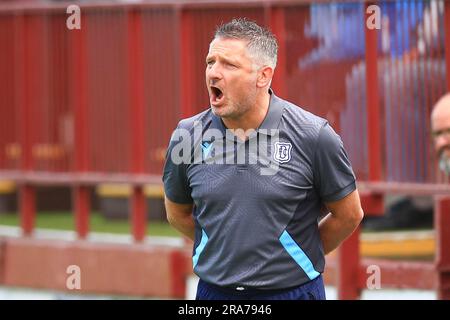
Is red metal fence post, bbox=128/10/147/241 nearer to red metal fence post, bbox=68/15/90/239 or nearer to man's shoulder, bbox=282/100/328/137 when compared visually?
red metal fence post, bbox=68/15/90/239

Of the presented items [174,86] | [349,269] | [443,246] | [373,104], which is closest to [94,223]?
[174,86]

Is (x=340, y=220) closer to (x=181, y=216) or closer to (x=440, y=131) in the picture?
(x=181, y=216)

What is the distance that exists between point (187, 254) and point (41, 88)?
1.99 meters

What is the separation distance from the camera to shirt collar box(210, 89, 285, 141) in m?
5.16

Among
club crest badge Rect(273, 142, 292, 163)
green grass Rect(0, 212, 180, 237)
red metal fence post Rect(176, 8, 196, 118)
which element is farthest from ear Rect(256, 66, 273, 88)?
green grass Rect(0, 212, 180, 237)

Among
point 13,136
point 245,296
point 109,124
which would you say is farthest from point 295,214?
point 13,136

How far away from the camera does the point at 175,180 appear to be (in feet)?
17.8

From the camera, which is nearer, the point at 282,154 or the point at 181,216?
the point at 282,154

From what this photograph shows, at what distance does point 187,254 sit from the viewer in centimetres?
962

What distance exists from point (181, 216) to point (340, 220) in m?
0.73

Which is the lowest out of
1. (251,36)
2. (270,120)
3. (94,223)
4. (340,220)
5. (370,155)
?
(94,223)

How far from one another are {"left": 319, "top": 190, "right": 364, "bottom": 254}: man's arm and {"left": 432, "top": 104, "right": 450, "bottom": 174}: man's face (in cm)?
241

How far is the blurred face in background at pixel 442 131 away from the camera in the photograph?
25.3 feet
